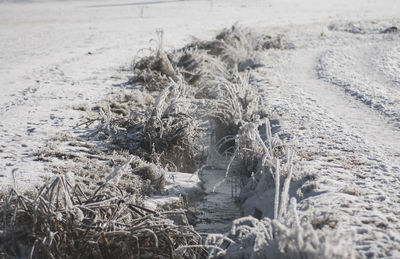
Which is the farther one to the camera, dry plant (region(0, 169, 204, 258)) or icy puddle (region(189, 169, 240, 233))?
icy puddle (region(189, 169, 240, 233))

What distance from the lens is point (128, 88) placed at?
9.23 metres

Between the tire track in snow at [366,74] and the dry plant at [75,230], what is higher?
the tire track in snow at [366,74]

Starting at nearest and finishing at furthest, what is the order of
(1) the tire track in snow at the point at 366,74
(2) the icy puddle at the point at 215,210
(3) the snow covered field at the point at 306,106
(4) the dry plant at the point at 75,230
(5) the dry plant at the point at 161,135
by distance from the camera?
(4) the dry plant at the point at 75,230, (3) the snow covered field at the point at 306,106, (2) the icy puddle at the point at 215,210, (5) the dry plant at the point at 161,135, (1) the tire track in snow at the point at 366,74

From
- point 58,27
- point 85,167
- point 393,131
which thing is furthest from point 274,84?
point 58,27

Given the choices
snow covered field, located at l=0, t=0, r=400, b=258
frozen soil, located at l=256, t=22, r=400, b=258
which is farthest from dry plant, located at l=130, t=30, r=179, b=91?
frozen soil, located at l=256, t=22, r=400, b=258

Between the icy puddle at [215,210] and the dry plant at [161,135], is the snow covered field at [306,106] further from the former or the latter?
the dry plant at [161,135]

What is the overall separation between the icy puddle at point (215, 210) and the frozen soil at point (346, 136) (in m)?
0.91

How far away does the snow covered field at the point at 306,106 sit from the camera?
389cm

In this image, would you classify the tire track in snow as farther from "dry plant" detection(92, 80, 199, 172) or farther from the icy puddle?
"dry plant" detection(92, 80, 199, 172)

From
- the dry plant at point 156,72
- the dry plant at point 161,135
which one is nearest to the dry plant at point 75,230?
the dry plant at point 161,135

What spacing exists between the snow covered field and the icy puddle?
0.28m

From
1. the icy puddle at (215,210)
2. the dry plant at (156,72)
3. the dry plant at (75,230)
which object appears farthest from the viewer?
the dry plant at (156,72)

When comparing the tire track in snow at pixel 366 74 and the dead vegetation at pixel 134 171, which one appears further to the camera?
the tire track in snow at pixel 366 74

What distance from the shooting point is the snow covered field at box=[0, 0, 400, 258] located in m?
3.89
